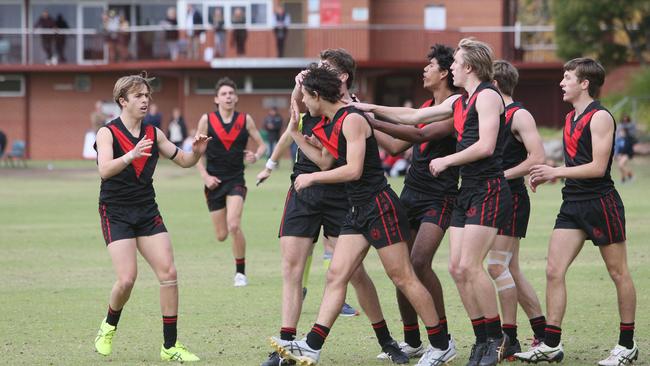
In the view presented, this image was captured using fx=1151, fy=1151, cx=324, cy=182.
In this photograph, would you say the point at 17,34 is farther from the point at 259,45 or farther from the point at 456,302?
the point at 456,302

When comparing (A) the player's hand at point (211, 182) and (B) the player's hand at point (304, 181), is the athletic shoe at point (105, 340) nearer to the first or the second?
(B) the player's hand at point (304, 181)

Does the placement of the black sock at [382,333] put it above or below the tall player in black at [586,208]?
below

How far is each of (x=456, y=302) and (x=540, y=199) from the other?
14.3 metres

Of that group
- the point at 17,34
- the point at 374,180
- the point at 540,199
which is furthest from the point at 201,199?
the point at 17,34

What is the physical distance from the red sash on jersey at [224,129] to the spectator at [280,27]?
3182cm

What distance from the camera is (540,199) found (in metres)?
25.6

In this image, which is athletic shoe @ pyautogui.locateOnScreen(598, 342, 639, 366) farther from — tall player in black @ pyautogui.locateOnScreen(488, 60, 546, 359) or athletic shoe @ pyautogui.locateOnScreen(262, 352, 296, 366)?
athletic shoe @ pyautogui.locateOnScreen(262, 352, 296, 366)

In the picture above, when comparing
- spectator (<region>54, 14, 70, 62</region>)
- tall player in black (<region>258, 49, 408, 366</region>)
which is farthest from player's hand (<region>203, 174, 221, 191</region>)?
spectator (<region>54, 14, 70, 62</region>)

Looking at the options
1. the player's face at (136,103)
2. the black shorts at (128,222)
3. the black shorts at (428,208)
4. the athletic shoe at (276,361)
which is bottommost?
the athletic shoe at (276,361)

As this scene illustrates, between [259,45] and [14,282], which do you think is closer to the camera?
[14,282]

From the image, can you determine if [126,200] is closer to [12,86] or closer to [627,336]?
[627,336]

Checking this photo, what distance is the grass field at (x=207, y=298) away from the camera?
364 inches

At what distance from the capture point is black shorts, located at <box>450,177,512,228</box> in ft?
26.9

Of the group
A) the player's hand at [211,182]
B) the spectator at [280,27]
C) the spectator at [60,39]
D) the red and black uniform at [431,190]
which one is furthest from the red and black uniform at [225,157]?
the spectator at [60,39]
